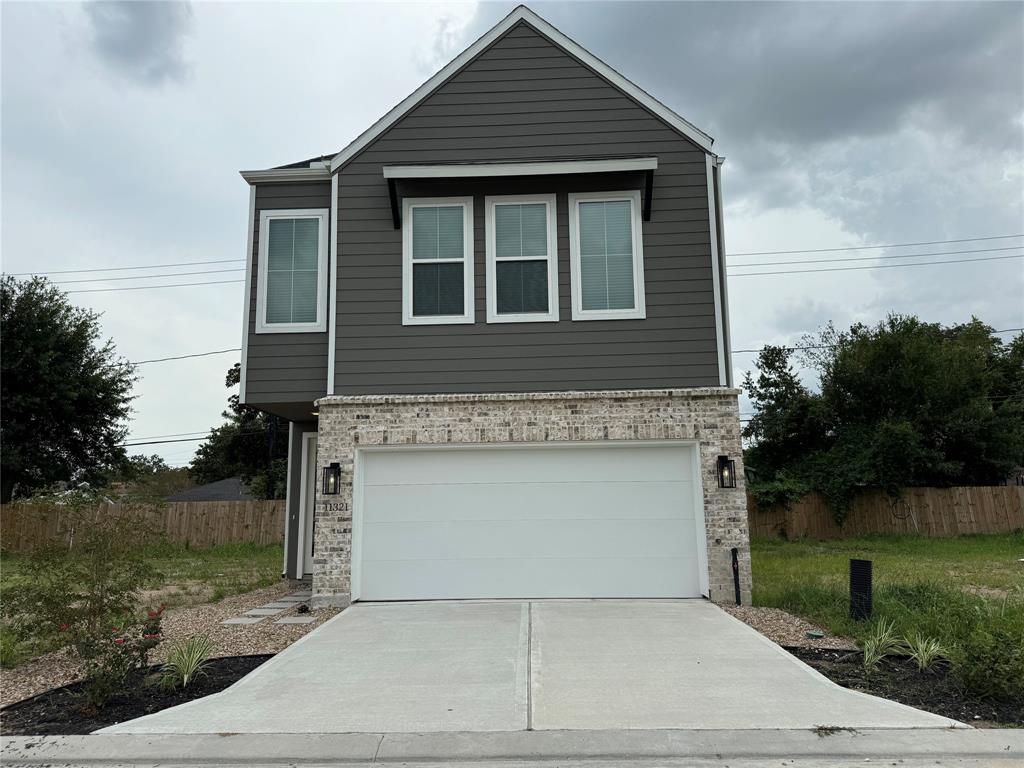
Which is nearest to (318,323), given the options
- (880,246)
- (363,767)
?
(363,767)

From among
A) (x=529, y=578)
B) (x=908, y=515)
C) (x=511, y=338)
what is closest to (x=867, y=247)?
(x=908, y=515)

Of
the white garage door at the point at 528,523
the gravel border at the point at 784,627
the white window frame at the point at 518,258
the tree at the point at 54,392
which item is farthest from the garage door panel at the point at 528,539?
the tree at the point at 54,392

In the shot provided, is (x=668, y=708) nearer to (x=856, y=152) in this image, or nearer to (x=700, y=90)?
(x=700, y=90)

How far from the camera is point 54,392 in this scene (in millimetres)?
20766

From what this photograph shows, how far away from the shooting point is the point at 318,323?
30.1ft

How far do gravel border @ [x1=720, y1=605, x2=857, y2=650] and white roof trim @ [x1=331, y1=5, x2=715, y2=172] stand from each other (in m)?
6.47

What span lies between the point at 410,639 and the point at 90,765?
3.06 meters

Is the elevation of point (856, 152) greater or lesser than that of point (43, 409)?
greater

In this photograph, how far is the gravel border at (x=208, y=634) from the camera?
561 centimetres

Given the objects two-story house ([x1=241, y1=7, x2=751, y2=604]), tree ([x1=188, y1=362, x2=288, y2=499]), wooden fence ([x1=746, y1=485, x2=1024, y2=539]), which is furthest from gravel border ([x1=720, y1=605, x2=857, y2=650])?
tree ([x1=188, y1=362, x2=288, y2=499])

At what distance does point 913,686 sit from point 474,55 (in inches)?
342

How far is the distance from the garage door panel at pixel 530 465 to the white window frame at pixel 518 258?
66.4 inches

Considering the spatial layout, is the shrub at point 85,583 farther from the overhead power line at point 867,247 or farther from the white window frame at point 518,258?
the overhead power line at point 867,247

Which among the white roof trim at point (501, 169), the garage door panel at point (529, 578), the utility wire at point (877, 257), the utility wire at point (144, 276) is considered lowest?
the garage door panel at point (529, 578)
